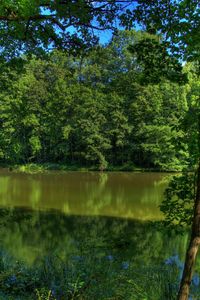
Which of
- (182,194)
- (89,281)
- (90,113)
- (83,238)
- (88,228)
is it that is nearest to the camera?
(182,194)

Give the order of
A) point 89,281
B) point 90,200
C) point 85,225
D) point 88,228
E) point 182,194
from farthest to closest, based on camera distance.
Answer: point 90,200, point 85,225, point 88,228, point 89,281, point 182,194

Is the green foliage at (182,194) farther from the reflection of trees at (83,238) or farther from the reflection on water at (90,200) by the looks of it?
the reflection on water at (90,200)

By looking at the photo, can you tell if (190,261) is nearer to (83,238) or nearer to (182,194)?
(182,194)

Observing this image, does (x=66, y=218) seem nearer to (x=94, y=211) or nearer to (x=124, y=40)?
(x=94, y=211)

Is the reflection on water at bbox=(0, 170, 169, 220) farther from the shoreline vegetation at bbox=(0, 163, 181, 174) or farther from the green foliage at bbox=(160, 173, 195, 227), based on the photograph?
the shoreline vegetation at bbox=(0, 163, 181, 174)

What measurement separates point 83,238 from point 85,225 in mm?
2416

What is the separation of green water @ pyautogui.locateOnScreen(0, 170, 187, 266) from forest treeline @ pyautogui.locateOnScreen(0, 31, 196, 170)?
20.8 metres

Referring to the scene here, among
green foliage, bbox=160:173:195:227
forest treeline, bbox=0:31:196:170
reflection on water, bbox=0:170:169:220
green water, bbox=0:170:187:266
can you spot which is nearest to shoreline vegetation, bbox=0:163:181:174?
forest treeline, bbox=0:31:196:170

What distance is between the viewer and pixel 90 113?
4606 centimetres

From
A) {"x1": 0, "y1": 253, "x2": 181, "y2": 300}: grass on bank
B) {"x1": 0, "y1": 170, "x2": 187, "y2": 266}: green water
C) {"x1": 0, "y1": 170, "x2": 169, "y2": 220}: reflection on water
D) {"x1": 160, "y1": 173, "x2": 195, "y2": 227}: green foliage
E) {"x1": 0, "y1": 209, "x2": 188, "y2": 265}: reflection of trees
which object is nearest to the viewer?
{"x1": 0, "y1": 253, "x2": 181, "y2": 300}: grass on bank

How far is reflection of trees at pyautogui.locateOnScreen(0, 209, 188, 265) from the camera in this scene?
916 cm

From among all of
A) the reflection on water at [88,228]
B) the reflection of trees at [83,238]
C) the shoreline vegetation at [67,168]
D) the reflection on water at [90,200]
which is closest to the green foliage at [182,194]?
the reflection on water at [88,228]

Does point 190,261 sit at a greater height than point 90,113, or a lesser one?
lesser

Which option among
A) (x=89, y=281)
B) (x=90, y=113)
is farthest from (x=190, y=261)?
(x=90, y=113)
